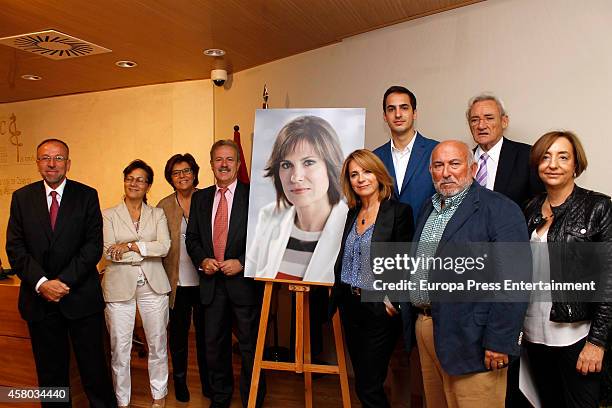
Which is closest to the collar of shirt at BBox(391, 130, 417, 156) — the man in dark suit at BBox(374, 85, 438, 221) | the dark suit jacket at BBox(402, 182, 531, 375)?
the man in dark suit at BBox(374, 85, 438, 221)

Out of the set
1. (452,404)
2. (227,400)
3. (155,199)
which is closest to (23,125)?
(155,199)

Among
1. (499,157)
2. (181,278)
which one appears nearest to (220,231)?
(181,278)

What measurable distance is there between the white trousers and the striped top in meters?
0.93

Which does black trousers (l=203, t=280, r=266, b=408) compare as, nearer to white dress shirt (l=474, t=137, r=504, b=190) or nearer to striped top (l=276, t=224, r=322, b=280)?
striped top (l=276, t=224, r=322, b=280)

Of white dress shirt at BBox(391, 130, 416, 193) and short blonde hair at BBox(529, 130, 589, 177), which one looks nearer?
short blonde hair at BBox(529, 130, 589, 177)

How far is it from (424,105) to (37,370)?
9.97 feet

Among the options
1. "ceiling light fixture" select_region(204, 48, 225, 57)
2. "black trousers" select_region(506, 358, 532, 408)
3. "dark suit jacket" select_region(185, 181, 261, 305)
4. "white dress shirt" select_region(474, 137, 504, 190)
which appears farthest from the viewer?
"ceiling light fixture" select_region(204, 48, 225, 57)

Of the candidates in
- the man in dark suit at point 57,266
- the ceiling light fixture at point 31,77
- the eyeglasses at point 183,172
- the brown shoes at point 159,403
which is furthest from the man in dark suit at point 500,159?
the ceiling light fixture at point 31,77

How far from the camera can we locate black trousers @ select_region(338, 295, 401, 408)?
91.4 inches

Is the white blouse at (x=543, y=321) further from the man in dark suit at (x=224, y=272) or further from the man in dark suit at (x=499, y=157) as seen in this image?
the man in dark suit at (x=224, y=272)

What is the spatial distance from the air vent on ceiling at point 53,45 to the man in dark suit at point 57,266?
4.39 feet

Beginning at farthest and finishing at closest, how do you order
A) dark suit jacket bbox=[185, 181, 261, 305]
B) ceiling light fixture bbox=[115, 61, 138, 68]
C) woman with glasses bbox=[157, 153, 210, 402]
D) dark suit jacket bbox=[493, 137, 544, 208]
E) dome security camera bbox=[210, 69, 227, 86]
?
1. dome security camera bbox=[210, 69, 227, 86]
2. ceiling light fixture bbox=[115, 61, 138, 68]
3. woman with glasses bbox=[157, 153, 210, 402]
4. dark suit jacket bbox=[185, 181, 261, 305]
5. dark suit jacket bbox=[493, 137, 544, 208]

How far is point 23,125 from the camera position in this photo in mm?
6277

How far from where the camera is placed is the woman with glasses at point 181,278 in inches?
131
